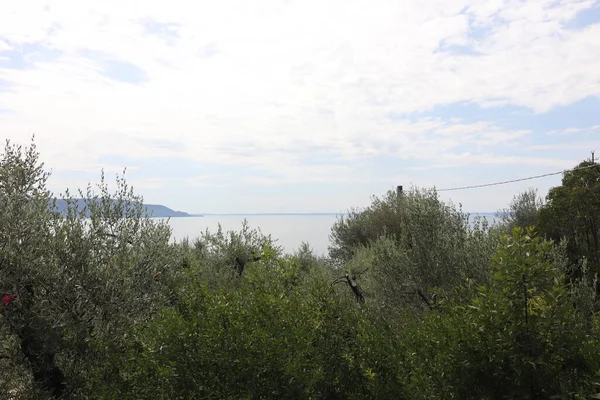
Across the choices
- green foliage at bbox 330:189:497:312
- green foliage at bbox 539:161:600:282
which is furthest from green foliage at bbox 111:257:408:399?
green foliage at bbox 539:161:600:282

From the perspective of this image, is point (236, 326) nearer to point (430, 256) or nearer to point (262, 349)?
point (262, 349)

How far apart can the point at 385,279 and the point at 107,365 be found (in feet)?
Answer: 34.8

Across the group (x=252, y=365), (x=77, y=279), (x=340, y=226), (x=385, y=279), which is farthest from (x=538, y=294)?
(x=340, y=226)

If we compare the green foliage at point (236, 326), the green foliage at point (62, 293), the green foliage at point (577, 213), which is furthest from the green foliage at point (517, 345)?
the green foliage at point (577, 213)

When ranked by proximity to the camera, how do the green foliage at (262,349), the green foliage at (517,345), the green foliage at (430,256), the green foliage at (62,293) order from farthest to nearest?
the green foliage at (430,256) < the green foliage at (62,293) < the green foliage at (262,349) < the green foliage at (517,345)

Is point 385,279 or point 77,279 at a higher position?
point 77,279

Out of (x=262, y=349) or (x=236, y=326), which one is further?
(x=236, y=326)

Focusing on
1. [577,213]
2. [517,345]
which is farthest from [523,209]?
[517,345]

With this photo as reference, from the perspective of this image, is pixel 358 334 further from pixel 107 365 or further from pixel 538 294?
pixel 107 365

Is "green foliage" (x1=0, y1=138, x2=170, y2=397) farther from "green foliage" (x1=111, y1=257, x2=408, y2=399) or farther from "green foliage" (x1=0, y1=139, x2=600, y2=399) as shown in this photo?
"green foliage" (x1=111, y1=257, x2=408, y2=399)

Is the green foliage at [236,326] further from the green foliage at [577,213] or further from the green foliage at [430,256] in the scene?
the green foliage at [577,213]

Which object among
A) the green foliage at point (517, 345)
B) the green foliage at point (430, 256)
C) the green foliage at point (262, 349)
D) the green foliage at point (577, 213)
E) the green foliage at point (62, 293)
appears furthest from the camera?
the green foliage at point (577, 213)

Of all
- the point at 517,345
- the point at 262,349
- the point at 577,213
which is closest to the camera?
the point at 517,345

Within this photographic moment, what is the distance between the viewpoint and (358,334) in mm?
6469
